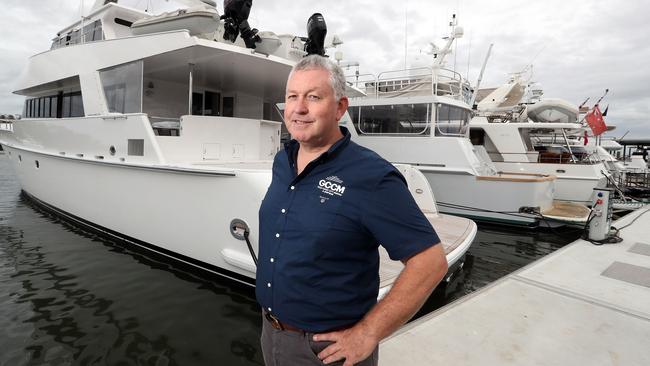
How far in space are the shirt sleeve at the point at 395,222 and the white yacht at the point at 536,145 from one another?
1385 centimetres

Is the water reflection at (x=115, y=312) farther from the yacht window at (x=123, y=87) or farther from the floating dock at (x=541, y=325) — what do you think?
the yacht window at (x=123, y=87)

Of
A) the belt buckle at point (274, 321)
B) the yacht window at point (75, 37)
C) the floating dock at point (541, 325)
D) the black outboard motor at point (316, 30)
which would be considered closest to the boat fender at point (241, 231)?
the floating dock at point (541, 325)

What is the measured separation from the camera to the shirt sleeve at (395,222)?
113 centimetres

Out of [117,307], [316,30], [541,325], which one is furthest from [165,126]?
[541,325]

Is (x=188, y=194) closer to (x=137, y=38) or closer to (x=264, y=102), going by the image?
(x=137, y=38)

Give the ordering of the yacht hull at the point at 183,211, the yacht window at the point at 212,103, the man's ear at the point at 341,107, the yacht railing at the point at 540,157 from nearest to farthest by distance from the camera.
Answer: the man's ear at the point at 341,107
the yacht hull at the point at 183,211
the yacht window at the point at 212,103
the yacht railing at the point at 540,157

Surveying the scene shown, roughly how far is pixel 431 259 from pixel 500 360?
2137mm

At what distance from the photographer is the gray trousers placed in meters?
1.25

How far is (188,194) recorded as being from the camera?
186 inches

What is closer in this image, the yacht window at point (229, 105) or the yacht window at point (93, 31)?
the yacht window at point (93, 31)

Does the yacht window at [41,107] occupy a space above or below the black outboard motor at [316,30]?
below

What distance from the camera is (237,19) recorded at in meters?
5.80

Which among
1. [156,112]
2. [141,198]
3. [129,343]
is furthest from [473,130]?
[129,343]

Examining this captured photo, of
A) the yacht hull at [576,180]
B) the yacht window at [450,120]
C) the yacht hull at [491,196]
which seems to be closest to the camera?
the yacht hull at [491,196]
